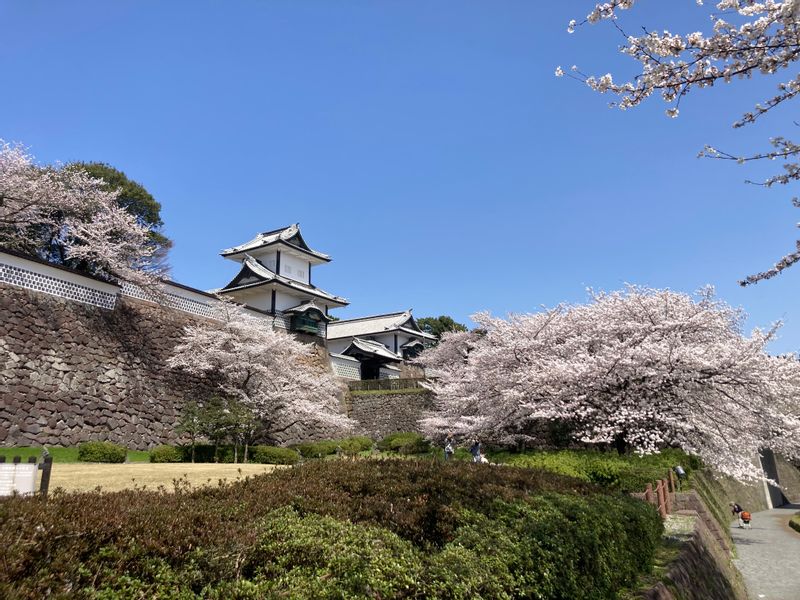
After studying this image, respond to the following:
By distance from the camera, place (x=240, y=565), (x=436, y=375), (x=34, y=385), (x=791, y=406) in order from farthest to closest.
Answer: (x=436, y=375), (x=791, y=406), (x=34, y=385), (x=240, y=565)

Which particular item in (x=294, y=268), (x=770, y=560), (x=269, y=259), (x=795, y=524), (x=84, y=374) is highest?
(x=269, y=259)

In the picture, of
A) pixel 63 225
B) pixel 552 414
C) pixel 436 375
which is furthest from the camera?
pixel 436 375

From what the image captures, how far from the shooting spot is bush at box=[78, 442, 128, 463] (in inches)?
645

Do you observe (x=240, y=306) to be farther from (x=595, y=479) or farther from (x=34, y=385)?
(x=595, y=479)

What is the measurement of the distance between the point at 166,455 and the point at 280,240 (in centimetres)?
1832

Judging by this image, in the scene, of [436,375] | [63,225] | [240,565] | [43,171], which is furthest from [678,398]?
[43,171]

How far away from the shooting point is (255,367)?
2519cm

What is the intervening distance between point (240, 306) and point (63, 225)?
8528 mm

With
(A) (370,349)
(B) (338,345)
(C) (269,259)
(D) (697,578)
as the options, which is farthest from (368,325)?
(D) (697,578)

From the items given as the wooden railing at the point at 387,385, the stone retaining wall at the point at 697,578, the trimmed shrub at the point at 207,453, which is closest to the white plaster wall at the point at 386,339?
the wooden railing at the point at 387,385

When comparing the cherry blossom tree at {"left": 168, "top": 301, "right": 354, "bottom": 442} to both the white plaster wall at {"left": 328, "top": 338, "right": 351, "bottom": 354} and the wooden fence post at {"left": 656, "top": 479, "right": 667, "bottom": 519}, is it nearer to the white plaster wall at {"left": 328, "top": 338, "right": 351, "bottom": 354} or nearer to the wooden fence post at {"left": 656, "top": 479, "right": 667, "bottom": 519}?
the wooden fence post at {"left": 656, "top": 479, "right": 667, "bottom": 519}

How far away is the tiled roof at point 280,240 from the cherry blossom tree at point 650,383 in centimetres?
1724

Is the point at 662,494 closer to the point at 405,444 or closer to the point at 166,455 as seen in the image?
the point at 166,455

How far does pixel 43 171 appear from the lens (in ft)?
87.1
